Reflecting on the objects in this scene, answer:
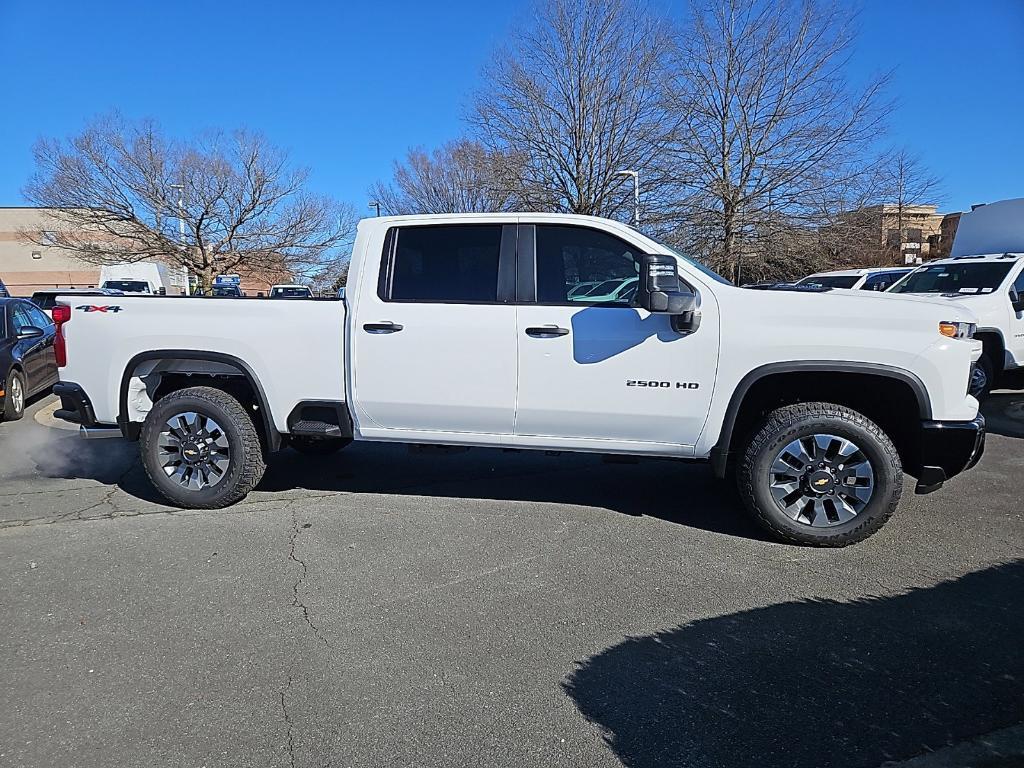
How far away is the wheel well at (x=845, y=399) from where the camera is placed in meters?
4.33

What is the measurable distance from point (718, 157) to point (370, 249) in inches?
751

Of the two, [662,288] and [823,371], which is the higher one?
[662,288]

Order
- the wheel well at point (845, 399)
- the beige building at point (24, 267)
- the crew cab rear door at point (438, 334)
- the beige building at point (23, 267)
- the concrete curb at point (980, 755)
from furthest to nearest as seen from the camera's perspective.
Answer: the beige building at point (23, 267) → the beige building at point (24, 267) → the crew cab rear door at point (438, 334) → the wheel well at point (845, 399) → the concrete curb at point (980, 755)

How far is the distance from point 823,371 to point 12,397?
8.84m

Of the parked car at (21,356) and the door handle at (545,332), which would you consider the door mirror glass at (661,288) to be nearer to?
the door handle at (545,332)

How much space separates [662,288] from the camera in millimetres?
4090

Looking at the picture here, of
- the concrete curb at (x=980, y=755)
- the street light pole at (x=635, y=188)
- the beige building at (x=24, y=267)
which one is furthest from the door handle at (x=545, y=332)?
the beige building at (x=24, y=267)

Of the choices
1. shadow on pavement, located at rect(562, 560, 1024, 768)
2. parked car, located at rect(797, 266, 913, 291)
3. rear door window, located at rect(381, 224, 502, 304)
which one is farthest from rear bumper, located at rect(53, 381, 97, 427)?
parked car, located at rect(797, 266, 913, 291)

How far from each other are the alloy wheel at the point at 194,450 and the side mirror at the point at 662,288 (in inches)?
121

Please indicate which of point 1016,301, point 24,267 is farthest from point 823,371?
point 24,267

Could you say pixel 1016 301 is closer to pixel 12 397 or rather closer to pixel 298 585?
pixel 298 585

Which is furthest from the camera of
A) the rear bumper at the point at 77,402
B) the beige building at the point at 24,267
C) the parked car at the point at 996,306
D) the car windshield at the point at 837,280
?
the beige building at the point at 24,267

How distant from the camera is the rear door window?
15.3 feet

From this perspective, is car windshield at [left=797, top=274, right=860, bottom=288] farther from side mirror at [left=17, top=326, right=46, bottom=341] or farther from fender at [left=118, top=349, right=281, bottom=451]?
→ side mirror at [left=17, top=326, right=46, bottom=341]
